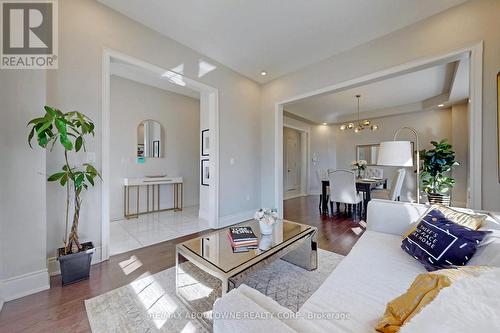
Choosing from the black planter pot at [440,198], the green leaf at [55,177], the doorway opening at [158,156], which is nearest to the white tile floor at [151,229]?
the doorway opening at [158,156]

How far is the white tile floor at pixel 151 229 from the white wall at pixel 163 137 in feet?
1.79

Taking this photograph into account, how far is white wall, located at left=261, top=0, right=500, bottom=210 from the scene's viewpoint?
2.01 m

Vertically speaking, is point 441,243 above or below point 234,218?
above

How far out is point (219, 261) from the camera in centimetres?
141

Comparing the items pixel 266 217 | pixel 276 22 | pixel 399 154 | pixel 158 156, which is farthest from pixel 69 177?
pixel 399 154

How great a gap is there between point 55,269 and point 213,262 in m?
1.78

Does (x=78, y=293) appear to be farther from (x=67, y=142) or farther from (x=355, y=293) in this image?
(x=355, y=293)

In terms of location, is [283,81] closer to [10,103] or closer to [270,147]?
[270,147]

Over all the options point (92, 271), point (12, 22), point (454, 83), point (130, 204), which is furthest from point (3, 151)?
point (454, 83)

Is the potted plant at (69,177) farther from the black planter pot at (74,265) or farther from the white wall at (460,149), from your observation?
the white wall at (460,149)

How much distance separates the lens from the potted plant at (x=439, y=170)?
4379 millimetres

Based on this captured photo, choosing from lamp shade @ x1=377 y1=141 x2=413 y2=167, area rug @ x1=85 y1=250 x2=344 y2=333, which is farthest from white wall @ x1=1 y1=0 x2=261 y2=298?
lamp shade @ x1=377 y1=141 x2=413 y2=167

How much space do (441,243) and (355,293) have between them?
28.7 inches

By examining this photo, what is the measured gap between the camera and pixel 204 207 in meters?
4.05
